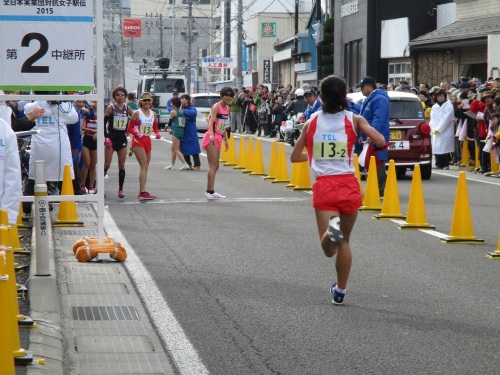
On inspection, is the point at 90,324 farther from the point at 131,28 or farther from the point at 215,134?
the point at 131,28

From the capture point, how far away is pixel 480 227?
1352 centimetres

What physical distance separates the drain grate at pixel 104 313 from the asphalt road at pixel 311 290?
0.36 metres

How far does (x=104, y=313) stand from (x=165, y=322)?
0.59m

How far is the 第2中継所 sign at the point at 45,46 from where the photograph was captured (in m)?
9.92

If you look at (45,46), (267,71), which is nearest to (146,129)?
(45,46)

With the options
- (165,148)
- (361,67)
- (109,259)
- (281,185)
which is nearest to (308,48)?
(361,67)

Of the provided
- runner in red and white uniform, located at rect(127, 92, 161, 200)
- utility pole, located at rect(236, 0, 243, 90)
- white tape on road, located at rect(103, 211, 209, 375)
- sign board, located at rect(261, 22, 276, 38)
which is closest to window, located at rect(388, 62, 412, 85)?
utility pole, located at rect(236, 0, 243, 90)

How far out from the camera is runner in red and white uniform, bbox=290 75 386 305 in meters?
8.39

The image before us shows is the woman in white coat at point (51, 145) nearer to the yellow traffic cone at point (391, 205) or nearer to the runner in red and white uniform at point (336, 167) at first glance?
the yellow traffic cone at point (391, 205)

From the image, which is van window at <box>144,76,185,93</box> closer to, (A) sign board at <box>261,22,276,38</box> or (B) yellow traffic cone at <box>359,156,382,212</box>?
(A) sign board at <box>261,22,276,38</box>

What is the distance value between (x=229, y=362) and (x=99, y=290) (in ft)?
8.86

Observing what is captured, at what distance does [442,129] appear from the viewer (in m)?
24.2

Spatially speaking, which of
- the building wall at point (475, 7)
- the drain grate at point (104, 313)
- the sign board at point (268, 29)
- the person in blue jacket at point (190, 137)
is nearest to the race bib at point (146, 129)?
the person in blue jacket at point (190, 137)

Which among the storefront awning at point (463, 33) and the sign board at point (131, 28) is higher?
the sign board at point (131, 28)
